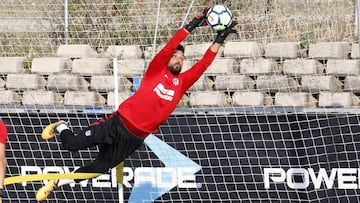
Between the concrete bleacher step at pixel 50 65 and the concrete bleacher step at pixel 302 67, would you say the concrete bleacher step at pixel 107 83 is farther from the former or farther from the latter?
the concrete bleacher step at pixel 302 67

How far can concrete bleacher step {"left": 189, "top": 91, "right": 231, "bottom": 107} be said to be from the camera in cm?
1112

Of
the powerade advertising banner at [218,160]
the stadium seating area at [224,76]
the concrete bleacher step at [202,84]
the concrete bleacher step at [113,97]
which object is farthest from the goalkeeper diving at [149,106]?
the concrete bleacher step at [202,84]

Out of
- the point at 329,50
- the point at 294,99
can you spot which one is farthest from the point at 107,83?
the point at 329,50

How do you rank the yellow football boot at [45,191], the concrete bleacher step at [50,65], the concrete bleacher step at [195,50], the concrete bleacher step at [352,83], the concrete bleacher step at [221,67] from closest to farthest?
the yellow football boot at [45,191] < the concrete bleacher step at [352,83] < the concrete bleacher step at [221,67] < the concrete bleacher step at [195,50] < the concrete bleacher step at [50,65]

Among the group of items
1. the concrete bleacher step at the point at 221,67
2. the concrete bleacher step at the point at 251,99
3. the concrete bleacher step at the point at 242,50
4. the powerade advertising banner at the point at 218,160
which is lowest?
the powerade advertising banner at the point at 218,160

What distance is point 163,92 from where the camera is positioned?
9.24m

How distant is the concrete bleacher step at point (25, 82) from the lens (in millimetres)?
11742

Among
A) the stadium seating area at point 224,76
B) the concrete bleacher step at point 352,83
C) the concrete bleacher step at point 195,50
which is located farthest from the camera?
the concrete bleacher step at point 195,50

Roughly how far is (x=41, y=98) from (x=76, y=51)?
32.1 inches

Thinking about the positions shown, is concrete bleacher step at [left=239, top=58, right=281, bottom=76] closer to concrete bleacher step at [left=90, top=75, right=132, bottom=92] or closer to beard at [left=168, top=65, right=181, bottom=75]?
concrete bleacher step at [left=90, top=75, right=132, bottom=92]

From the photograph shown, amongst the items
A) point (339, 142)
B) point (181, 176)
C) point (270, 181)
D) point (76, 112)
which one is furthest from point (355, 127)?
point (76, 112)

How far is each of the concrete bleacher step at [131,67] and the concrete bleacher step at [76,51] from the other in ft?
1.77

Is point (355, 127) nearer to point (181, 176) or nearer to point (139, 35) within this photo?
point (181, 176)

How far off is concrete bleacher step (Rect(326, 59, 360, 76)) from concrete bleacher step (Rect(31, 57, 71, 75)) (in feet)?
10.1
